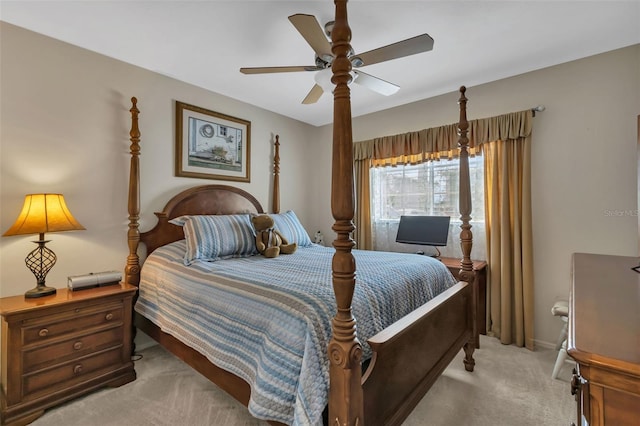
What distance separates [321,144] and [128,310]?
3203mm

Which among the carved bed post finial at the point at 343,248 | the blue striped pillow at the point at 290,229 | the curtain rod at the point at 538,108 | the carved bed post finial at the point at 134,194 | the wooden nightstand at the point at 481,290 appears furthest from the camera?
the blue striped pillow at the point at 290,229

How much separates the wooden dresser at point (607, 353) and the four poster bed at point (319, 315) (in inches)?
25.9

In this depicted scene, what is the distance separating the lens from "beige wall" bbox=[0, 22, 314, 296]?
2.05 metres

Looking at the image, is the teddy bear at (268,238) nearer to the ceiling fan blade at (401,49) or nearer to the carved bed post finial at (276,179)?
the carved bed post finial at (276,179)

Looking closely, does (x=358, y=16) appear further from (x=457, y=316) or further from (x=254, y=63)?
(x=457, y=316)

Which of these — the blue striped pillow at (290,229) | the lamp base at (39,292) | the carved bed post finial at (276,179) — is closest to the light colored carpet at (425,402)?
the lamp base at (39,292)

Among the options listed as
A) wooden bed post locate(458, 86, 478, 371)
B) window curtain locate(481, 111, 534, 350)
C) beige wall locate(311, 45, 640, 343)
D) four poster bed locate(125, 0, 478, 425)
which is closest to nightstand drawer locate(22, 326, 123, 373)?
four poster bed locate(125, 0, 478, 425)

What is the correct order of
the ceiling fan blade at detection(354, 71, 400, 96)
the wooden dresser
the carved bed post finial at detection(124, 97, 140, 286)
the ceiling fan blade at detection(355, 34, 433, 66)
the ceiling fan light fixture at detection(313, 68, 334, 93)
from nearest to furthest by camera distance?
the wooden dresser
the ceiling fan blade at detection(355, 34, 433, 66)
the ceiling fan light fixture at detection(313, 68, 334, 93)
the ceiling fan blade at detection(354, 71, 400, 96)
the carved bed post finial at detection(124, 97, 140, 286)

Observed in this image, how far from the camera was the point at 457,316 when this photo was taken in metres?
2.13

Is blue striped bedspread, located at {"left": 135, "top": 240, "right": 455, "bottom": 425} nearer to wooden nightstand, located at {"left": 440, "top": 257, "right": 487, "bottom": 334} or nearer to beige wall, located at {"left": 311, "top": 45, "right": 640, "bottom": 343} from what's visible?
wooden nightstand, located at {"left": 440, "top": 257, "right": 487, "bottom": 334}

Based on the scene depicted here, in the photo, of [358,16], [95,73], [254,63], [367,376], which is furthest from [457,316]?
[95,73]

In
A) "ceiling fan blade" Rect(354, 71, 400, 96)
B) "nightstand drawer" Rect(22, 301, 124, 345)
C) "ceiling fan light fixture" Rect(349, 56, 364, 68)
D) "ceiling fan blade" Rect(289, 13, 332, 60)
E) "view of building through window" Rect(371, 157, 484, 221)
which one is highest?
"ceiling fan blade" Rect(289, 13, 332, 60)

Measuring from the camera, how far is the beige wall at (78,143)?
2049 mm

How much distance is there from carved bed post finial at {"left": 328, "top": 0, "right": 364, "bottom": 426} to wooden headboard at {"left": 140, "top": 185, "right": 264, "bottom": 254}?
2.24 metres
